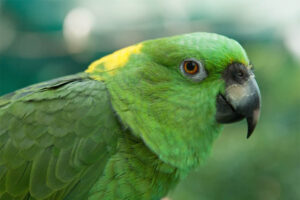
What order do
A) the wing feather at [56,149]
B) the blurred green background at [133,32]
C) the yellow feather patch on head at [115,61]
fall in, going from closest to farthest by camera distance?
1. the wing feather at [56,149]
2. the yellow feather patch on head at [115,61]
3. the blurred green background at [133,32]

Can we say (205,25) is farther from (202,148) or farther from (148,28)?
(202,148)

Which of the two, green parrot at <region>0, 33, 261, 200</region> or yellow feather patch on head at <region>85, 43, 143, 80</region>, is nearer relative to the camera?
green parrot at <region>0, 33, 261, 200</region>

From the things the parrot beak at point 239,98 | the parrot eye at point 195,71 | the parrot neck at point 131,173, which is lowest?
the parrot neck at point 131,173

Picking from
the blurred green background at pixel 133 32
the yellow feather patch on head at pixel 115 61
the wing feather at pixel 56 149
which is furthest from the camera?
the blurred green background at pixel 133 32

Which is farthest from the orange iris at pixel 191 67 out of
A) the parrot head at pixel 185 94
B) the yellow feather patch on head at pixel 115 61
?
the yellow feather patch on head at pixel 115 61

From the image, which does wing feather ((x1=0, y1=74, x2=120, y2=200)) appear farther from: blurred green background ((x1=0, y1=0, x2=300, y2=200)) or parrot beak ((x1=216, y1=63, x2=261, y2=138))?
blurred green background ((x1=0, y1=0, x2=300, y2=200))

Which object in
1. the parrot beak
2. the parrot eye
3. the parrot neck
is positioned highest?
the parrot eye

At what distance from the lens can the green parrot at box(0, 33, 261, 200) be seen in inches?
69.2

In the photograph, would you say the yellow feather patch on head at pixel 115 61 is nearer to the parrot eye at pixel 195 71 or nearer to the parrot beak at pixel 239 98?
the parrot eye at pixel 195 71

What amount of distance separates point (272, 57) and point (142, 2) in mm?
2264

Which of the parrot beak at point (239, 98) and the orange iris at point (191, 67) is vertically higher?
the orange iris at point (191, 67)

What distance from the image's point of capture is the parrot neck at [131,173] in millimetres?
1767

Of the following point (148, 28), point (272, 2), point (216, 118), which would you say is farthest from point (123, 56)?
point (272, 2)

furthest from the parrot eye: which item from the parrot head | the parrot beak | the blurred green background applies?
the blurred green background
